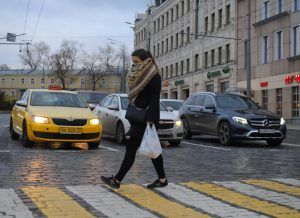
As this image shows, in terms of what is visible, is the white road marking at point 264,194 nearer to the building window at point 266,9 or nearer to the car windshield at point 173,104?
the car windshield at point 173,104

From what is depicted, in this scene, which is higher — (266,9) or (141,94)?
(266,9)

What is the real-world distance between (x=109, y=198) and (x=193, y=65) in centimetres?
5293

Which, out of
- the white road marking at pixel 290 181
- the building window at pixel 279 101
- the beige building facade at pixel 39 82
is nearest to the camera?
the white road marking at pixel 290 181

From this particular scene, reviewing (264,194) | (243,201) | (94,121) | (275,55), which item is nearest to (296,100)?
(275,55)

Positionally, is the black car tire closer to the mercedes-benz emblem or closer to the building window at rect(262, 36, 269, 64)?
the mercedes-benz emblem

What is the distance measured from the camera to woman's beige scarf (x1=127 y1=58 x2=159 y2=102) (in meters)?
7.05

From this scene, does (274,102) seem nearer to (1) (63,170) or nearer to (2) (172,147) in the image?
(2) (172,147)

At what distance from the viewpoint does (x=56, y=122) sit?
12586 millimetres

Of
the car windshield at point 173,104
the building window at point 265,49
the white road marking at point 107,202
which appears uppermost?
the building window at point 265,49

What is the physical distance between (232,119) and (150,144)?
869cm

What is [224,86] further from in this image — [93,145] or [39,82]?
[39,82]

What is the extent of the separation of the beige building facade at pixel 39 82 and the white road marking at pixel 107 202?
380ft

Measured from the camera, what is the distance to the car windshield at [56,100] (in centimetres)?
1387

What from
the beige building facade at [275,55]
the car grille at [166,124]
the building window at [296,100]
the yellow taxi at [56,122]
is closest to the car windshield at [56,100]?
the yellow taxi at [56,122]
